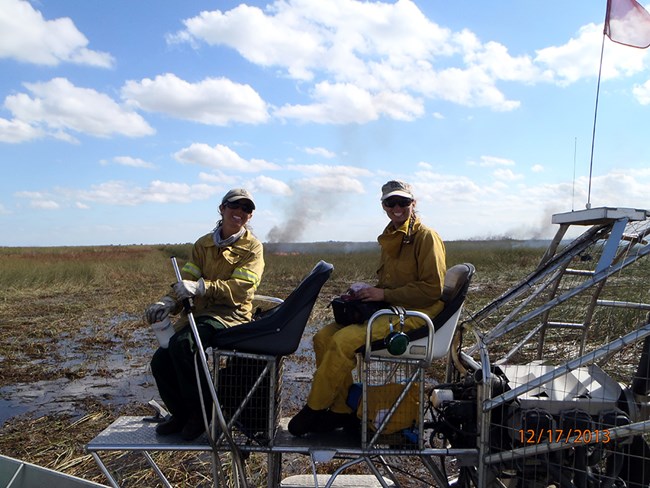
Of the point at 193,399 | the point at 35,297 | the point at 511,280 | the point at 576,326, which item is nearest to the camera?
the point at 193,399

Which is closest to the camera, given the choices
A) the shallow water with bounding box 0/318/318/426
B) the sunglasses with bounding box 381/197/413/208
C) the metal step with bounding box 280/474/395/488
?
the sunglasses with bounding box 381/197/413/208

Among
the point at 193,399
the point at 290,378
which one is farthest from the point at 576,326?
the point at 290,378

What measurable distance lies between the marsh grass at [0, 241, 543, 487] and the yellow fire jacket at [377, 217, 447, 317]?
8.13ft

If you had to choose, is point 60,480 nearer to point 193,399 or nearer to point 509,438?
point 193,399

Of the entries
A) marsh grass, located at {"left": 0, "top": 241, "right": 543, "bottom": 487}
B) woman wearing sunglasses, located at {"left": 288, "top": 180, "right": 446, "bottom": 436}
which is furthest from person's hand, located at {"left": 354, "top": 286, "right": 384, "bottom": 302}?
marsh grass, located at {"left": 0, "top": 241, "right": 543, "bottom": 487}

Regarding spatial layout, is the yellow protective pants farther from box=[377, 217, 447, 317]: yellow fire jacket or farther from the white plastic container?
the white plastic container

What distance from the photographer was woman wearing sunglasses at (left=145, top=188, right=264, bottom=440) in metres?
3.28

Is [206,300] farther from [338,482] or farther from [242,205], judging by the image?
[338,482]

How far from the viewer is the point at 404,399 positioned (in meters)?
3.18

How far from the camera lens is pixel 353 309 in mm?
3371

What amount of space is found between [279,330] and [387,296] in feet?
2.34

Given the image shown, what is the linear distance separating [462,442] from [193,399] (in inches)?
64.0

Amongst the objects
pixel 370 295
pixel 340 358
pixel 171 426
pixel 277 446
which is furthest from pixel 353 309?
pixel 171 426

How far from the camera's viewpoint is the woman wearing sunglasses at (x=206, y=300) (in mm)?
3275
